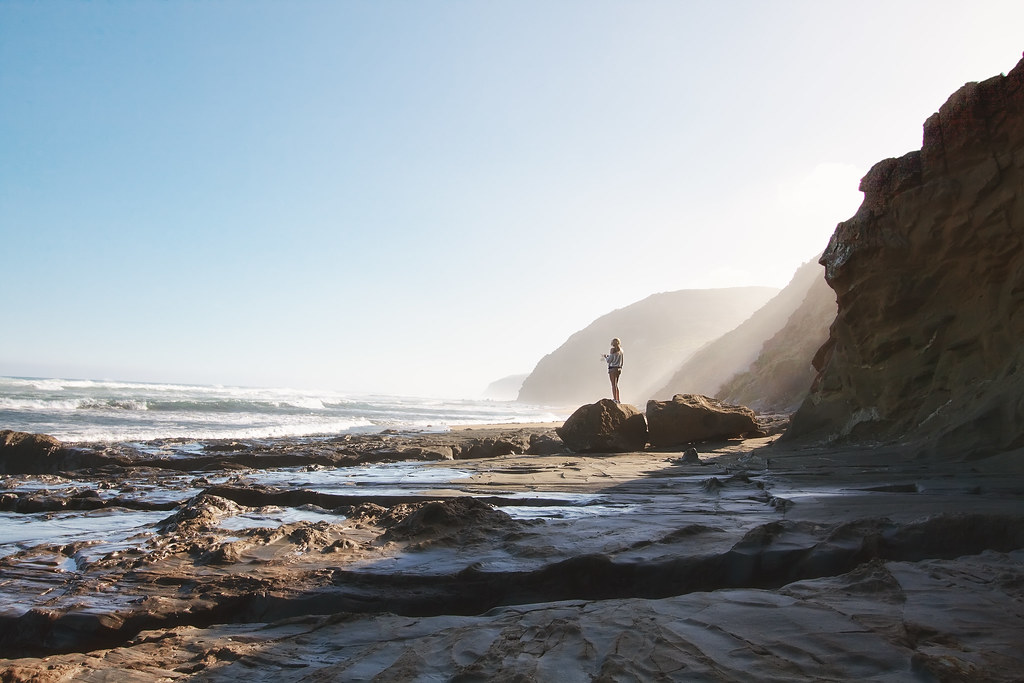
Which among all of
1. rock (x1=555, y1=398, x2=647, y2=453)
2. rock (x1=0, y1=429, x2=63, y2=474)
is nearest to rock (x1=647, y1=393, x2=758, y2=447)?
rock (x1=555, y1=398, x2=647, y2=453)

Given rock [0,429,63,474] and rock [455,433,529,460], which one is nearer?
rock [0,429,63,474]

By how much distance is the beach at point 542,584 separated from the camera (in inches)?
66.9

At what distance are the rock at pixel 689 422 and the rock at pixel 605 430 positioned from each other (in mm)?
216

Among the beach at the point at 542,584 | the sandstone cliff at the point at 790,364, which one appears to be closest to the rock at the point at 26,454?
the beach at the point at 542,584

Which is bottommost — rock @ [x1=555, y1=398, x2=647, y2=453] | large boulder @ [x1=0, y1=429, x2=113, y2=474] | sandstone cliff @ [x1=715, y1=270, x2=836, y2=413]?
large boulder @ [x1=0, y1=429, x2=113, y2=474]

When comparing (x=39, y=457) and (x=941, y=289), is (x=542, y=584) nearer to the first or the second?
(x=941, y=289)

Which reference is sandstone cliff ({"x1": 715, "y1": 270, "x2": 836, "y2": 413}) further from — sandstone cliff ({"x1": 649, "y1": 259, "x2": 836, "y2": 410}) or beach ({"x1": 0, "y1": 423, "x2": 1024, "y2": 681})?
beach ({"x1": 0, "y1": 423, "x2": 1024, "y2": 681})

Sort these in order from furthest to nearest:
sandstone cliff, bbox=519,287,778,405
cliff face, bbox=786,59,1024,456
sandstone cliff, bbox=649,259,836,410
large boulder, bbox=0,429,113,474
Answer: sandstone cliff, bbox=519,287,778,405 → sandstone cliff, bbox=649,259,836,410 → large boulder, bbox=0,429,113,474 → cliff face, bbox=786,59,1024,456

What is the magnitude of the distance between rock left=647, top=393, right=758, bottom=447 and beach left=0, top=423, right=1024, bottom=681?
3.34 m

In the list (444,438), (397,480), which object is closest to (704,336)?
(444,438)

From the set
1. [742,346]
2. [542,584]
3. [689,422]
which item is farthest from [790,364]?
[542,584]

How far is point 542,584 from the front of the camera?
249cm

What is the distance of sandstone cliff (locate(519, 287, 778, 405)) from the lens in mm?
66250

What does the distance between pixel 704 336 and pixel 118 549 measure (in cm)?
6930
